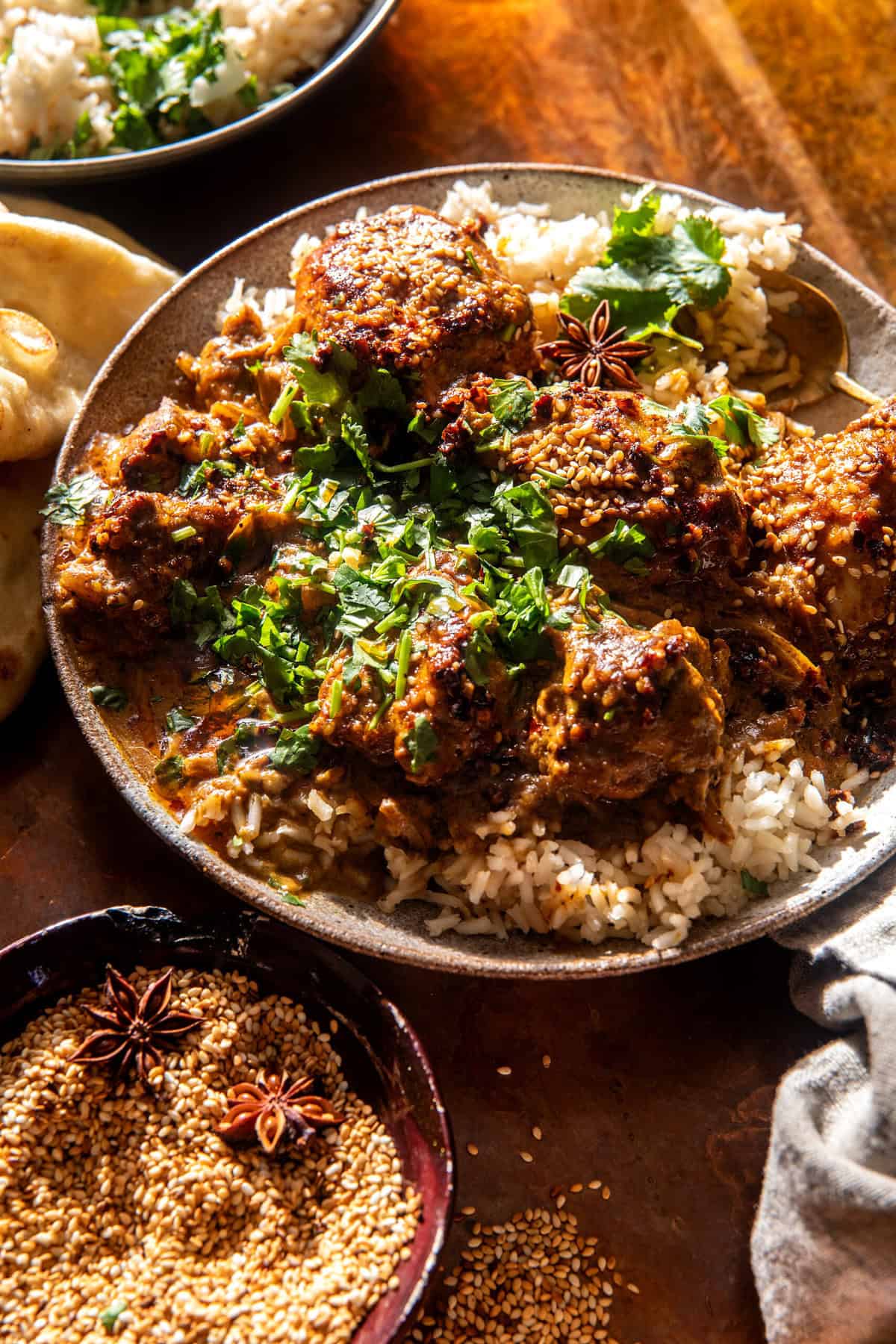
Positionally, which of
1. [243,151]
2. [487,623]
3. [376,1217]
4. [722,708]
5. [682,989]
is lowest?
[682,989]

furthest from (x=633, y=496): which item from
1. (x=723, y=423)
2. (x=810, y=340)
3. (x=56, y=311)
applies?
(x=56, y=311)

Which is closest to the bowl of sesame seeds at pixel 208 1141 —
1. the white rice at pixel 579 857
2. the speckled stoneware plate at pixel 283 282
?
the speckled stoneware plate at pixel 283 282

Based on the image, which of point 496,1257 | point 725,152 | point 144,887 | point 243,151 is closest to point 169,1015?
point 144,887

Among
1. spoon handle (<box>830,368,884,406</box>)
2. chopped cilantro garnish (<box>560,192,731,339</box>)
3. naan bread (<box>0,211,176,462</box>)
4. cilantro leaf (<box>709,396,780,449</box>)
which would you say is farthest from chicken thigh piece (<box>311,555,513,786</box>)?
spoon handle (<box>830,368,884,406</box>)

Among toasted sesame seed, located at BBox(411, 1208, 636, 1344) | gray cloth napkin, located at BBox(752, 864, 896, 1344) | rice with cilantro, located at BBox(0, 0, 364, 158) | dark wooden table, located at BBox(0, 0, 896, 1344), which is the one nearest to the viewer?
gray cloth napkin, located at BBox(752, 864, 896, 1344)

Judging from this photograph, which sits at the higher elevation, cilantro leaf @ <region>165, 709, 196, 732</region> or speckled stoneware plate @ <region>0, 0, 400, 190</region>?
speckled stoneware plate @ <region>0, 0, 400, 190</region>

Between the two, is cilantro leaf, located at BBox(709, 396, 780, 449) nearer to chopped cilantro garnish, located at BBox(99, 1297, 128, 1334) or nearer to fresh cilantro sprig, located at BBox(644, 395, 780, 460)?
fresh cilantro sprig, located at BBox(644, 395, 780, 460)

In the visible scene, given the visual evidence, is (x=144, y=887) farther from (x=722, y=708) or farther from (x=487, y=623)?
(x=722, y=708)
